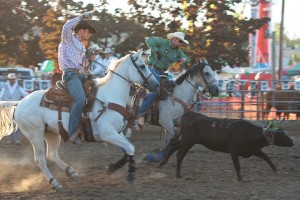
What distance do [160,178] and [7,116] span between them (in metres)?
2.27

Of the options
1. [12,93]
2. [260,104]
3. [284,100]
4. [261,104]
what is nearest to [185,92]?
[12,93]

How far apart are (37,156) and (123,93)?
1397mm

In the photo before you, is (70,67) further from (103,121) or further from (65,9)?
(65,9)

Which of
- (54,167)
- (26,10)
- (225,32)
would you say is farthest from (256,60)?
(54,167)

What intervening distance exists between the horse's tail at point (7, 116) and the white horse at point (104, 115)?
0.04 feet

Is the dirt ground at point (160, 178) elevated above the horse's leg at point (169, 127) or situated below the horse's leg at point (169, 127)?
below

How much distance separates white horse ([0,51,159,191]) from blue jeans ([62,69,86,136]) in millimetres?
138

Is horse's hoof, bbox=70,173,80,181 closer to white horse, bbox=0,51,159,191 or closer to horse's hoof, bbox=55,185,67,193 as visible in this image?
white horse, bbox=0,51,159,191

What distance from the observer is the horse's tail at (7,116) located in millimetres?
7805

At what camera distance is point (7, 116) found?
25.7ft

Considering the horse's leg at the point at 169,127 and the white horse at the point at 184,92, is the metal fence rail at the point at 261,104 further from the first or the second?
the horse's leg at the point at 169,127

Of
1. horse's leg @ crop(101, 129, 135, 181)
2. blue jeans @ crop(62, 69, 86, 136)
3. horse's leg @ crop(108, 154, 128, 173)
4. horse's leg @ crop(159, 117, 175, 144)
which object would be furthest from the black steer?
blue jeans @ crop(62, 69, 86, 136)

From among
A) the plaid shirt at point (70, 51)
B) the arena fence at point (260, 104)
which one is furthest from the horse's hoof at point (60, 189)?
the arena fence at point (260, 104)

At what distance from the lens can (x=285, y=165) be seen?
8719 mm
